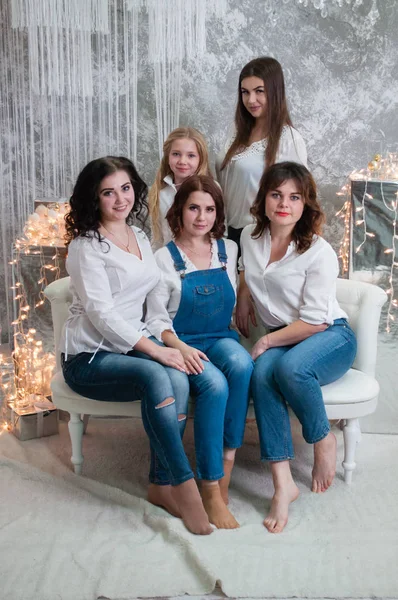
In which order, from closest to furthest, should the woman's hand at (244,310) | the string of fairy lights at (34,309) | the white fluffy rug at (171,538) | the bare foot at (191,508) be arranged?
the white fluffy rug at (171,538) < the bare foot at (191,508) < the woman's hand at (244,310) < the string of fairy lights at (34,309)

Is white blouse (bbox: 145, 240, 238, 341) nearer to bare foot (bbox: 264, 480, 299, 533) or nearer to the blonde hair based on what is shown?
the blonde hair

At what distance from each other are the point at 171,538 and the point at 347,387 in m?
0.76

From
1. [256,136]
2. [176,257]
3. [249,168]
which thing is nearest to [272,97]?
[256,136]

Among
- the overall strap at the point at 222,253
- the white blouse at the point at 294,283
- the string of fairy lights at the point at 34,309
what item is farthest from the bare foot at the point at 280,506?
the string of fairy lights at the point at 34,309

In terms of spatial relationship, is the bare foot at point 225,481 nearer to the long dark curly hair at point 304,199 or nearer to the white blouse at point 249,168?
the long dark curly hair at point 304,199

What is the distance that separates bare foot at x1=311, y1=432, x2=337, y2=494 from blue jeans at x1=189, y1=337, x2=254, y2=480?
0.28 m

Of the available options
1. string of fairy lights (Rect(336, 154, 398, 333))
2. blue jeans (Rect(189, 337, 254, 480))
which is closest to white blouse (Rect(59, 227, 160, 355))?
blue jeans (Rect(189, 337, 254, 480))

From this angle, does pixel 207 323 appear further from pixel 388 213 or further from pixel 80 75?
pixel 80 75

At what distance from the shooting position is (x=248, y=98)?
8.42ft

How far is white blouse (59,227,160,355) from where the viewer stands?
2.15 metres

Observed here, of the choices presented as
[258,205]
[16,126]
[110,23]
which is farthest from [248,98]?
[16,126]

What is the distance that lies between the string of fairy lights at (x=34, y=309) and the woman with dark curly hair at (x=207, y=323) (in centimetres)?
66

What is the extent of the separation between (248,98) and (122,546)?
5.33 ft

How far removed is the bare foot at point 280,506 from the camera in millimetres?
2055
